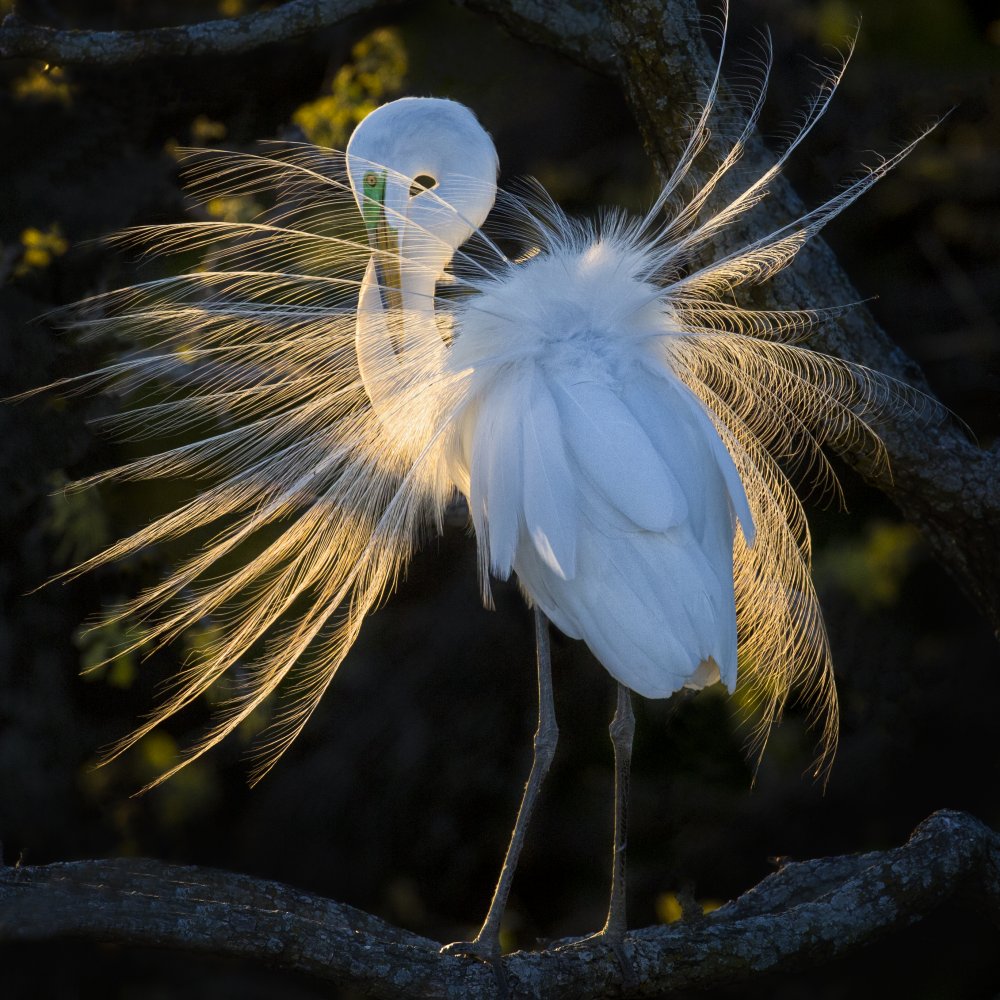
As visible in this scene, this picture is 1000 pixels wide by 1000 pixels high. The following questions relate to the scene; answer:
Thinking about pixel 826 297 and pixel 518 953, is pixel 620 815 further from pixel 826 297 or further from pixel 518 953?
pixel 826 297

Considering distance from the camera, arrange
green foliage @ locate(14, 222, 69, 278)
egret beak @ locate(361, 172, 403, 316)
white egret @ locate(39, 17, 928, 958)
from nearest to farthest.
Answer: white egret @ locate(39, 17, 928, 958), egret beak @ locate(361, 172, 403, 316), green foliage @ locate(14, 222, 69, 278)

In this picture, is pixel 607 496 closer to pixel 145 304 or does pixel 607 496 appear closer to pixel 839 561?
pixel 145 304

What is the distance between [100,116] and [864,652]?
7.54ft

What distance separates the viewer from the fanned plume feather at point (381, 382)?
6.12 feet

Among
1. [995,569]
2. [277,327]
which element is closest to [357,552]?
[277,327]

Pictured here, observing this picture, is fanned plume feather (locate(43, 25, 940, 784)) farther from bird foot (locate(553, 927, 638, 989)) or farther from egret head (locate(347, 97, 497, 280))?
bird foot (locate(553, 927, 638, 989))

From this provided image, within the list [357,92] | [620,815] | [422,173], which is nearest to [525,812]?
[620,815]

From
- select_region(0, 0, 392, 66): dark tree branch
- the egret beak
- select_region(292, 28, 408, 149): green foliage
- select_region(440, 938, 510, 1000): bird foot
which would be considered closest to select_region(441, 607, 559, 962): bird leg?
select_region(440, 938, 510, 1000): bird foot

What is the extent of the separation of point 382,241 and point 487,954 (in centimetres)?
112

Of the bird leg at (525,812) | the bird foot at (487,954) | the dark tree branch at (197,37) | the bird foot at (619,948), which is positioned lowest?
the bird foot at (619,948)

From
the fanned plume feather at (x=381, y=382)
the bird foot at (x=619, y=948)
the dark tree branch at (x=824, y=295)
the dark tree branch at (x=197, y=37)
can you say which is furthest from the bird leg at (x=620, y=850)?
the dark tree branch at (x=197, y=37)

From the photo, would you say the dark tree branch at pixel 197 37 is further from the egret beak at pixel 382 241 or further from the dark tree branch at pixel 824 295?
the egret beak at pixel 382 241

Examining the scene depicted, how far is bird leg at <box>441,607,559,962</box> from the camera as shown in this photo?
5.50ft

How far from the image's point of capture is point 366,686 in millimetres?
2920
